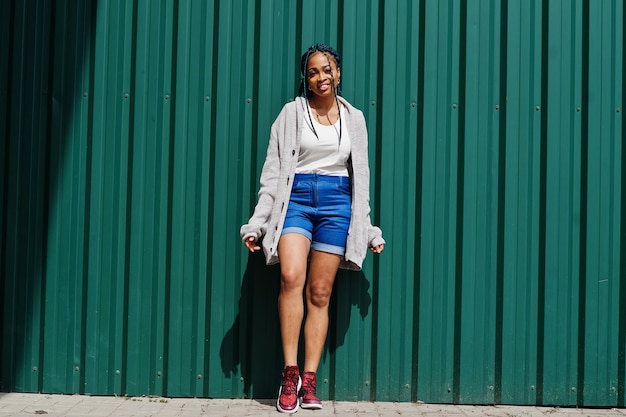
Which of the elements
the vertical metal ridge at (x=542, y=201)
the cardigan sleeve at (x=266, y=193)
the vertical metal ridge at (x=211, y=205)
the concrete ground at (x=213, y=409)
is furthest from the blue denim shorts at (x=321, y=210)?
the vertical metal ridge at (x=542, y=201)

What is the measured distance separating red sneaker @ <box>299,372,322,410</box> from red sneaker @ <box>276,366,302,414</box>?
45 millimetres

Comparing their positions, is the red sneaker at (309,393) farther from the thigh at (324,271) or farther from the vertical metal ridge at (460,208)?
the vertical metal ridge at (460,208)

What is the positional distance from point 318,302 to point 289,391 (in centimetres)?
58

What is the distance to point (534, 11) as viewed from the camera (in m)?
5.57

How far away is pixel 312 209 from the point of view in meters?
5.24

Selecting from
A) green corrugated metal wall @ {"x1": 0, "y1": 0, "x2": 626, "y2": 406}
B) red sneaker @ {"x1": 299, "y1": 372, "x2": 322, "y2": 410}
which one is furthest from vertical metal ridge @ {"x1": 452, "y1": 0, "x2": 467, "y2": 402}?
red sneaker @ {"x1": 299, "y1": 372, "x2": 322, "y2": 410}

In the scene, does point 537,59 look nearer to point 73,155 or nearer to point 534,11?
point 534,11

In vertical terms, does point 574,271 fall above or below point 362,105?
below

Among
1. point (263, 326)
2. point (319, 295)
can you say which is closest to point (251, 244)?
point (319, 295)

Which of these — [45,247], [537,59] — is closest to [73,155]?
[45,247]

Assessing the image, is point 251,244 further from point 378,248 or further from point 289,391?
point 289,391

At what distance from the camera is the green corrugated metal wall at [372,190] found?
5.50 meters

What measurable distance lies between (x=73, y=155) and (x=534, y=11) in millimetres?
3196

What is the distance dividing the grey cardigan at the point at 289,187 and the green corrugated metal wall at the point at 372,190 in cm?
27
